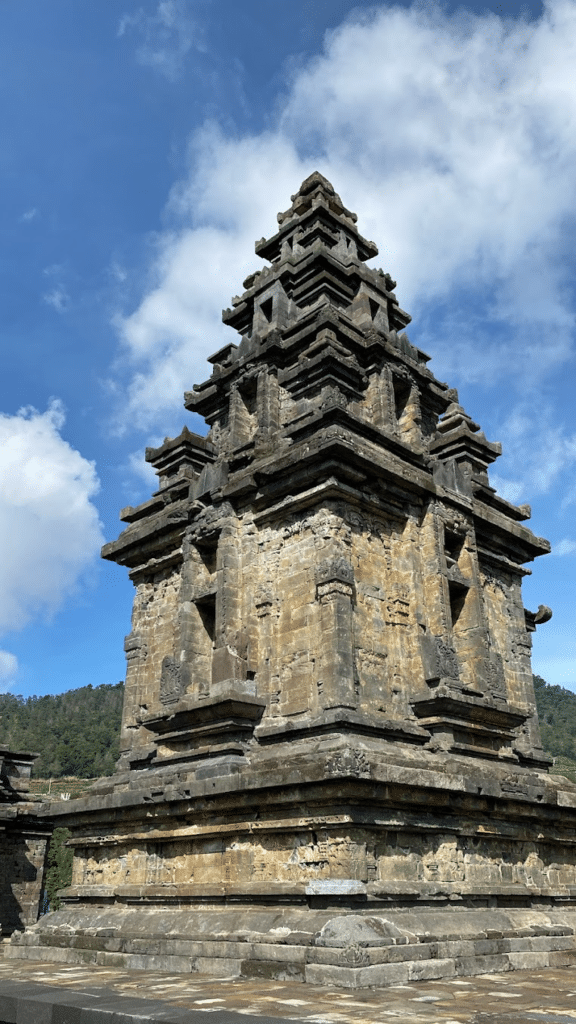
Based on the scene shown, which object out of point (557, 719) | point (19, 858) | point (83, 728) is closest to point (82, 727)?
point (83, 728)

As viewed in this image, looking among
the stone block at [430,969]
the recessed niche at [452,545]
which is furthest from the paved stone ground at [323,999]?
the recessed niche at [452,545]

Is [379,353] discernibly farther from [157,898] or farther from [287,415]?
[157,898]

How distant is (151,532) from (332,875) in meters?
9.28

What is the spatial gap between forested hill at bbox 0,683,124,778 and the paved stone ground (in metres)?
98.4

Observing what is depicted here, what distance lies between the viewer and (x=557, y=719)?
159000 millimetres

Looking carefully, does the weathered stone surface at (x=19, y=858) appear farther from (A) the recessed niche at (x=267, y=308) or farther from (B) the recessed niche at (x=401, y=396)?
(A) the recessed niche at (x=267, y=308)

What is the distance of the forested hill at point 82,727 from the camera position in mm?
127500

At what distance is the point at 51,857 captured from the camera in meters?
44.7

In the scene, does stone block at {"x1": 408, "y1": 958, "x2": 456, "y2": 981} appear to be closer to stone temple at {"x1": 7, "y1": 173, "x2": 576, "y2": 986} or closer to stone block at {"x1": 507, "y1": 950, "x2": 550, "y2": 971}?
stone temple at {"x1": 7, "y1": 173, "x2": 576, "y2": 986}

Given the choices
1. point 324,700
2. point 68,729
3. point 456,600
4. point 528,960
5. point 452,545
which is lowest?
point 528,960

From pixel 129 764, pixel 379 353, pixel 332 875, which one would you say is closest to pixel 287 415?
pixel 379 353

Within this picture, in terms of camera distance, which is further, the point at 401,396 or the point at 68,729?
the point at 68,729

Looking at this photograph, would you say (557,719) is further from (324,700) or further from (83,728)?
(324,700)

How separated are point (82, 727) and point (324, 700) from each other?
14665 cm
